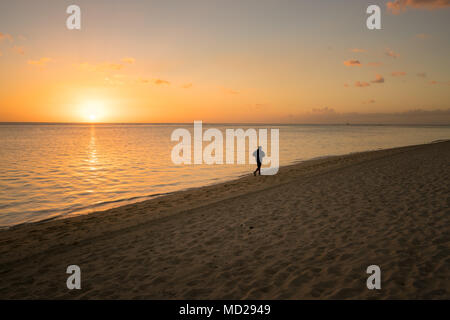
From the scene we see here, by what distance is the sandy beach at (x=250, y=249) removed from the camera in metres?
5.38

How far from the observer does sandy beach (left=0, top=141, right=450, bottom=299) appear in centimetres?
538

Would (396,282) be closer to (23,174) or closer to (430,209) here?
(430,209)

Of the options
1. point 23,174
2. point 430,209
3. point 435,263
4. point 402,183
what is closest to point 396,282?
point 435,263

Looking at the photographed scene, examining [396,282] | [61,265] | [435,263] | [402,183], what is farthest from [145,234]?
[402,183]

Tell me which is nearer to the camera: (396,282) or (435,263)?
(396,282)

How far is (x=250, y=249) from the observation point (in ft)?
23.5

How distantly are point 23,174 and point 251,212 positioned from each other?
23.4 meters
